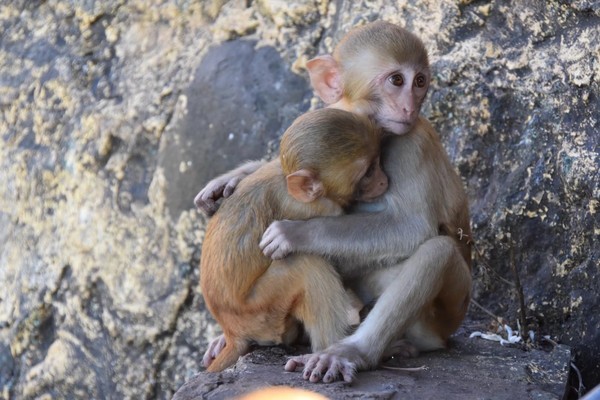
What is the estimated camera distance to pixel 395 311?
196 inches

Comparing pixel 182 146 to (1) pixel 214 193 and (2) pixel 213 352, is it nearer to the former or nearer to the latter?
(1) pixel 214 193

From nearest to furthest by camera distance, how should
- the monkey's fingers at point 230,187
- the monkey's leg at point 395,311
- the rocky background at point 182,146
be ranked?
the monkey's leg at point 395,311
the monkey's fingers at point 230,187
the rocky background at point 182,146

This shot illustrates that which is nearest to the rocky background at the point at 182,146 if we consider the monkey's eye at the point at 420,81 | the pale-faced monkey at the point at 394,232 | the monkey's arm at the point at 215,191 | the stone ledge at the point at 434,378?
the stone ledge at the point at 434,378

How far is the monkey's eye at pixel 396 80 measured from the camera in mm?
5395

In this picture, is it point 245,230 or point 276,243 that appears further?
point 245,230

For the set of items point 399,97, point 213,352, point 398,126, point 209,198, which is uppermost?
point 399,97

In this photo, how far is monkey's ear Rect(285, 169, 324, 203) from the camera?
16.5ft

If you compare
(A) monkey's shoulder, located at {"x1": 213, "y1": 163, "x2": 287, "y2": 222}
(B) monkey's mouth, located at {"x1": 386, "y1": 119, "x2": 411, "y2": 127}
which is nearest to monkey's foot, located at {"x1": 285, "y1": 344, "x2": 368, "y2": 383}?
(A) monkey's shoulder, located at {"x1": 213, "y1": 163, "x2": 287, "y2": 222}

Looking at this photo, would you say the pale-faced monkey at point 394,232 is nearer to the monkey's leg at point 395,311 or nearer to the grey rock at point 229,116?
the monkey's leg at point 395,311

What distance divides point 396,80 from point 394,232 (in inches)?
32.2

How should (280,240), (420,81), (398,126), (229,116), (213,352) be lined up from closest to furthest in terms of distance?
(280,240) < (398,126) < (420,81) < (213,352) < (229,116)

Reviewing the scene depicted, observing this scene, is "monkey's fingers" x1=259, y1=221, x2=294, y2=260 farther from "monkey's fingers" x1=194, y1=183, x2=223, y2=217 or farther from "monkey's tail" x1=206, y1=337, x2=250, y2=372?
"monkey's fingers" x1=194, y1=183, x2=223, y2=217

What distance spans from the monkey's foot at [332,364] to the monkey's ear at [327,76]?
1.50 meters

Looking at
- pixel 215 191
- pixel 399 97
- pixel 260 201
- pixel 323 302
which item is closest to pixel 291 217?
pixel 260 201
